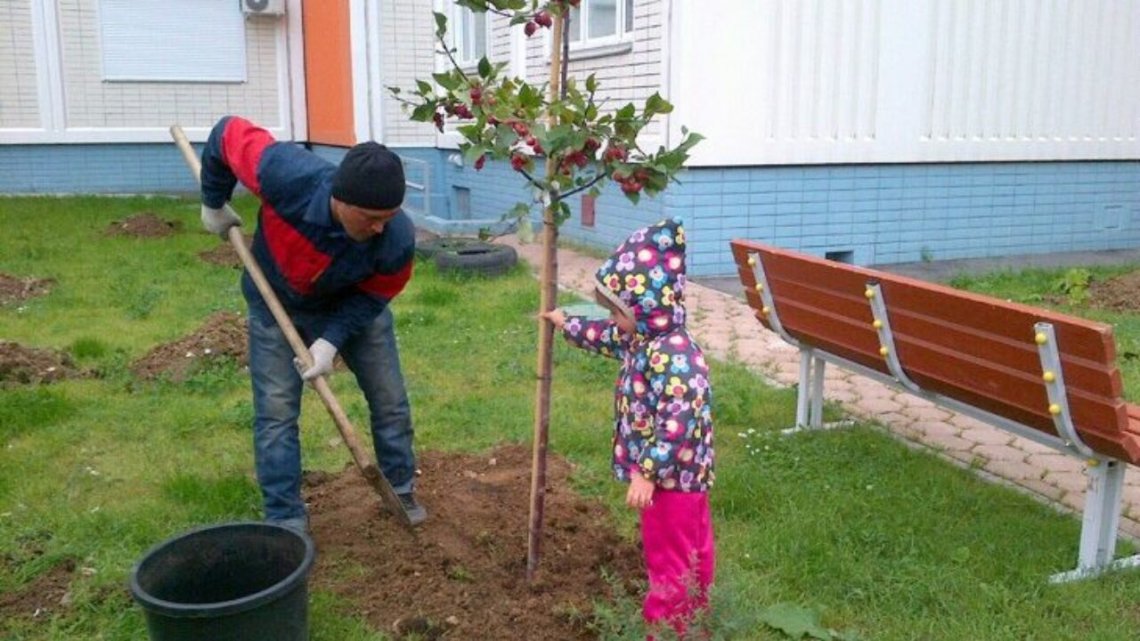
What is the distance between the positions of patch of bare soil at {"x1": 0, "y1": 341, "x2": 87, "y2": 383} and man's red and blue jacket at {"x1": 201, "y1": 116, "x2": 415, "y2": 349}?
2781 mm

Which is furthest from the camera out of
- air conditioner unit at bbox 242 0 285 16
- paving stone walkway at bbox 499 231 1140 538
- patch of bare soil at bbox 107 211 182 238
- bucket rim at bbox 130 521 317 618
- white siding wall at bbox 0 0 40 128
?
air conditioner unit at bbox 242 0 285 16

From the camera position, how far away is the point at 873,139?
9.55 meters

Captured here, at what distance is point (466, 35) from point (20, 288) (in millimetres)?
6719

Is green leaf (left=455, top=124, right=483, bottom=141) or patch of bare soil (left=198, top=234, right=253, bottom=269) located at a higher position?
green leaf (left=455, top=124, right=483, bottom=141)

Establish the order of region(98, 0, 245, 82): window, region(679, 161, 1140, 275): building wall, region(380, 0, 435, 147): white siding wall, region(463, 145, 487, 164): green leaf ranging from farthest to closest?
region(98, 0, 245, 82): window, region(380, 0, 435, 147): white siding wall, region(679, 161, 1140, 275): building wall, region(463, 145, 487, 164): green leaf

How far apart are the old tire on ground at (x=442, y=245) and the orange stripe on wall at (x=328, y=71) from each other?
18.6ft

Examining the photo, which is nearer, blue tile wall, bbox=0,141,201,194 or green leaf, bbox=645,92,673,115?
green leaf, bbox=645,92,673,115

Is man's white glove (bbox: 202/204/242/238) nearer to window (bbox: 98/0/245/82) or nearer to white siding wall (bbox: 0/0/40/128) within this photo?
white siding wall (bbox: 0/0/40/128)

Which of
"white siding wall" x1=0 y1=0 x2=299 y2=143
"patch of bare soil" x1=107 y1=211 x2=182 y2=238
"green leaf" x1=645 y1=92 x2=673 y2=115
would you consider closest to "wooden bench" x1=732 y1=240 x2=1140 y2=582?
"green leaf" x1=645 y1=92 x2=673 y2=115

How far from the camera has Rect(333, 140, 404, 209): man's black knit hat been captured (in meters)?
3.21

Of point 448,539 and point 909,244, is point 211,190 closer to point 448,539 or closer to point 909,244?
point 448,539

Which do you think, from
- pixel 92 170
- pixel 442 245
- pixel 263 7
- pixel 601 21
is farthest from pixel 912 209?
pixel 92 170

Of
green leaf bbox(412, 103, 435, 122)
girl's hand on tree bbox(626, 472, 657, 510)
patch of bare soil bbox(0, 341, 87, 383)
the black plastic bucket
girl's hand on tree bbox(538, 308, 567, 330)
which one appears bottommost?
patch of bare soil bbox(0, 341, 87, 383)

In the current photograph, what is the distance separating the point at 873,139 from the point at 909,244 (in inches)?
44.1
